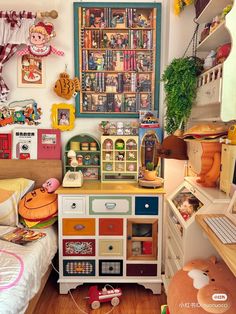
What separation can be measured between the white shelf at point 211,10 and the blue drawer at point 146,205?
1333mm

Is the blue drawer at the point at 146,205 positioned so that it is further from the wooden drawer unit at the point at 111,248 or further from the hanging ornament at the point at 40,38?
the hanging ornament at the point at 40,38

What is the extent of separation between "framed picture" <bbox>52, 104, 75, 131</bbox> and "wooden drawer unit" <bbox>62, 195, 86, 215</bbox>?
0.65 metres

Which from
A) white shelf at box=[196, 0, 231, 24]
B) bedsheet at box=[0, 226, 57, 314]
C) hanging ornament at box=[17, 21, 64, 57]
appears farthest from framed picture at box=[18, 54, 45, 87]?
white shelf at box=[196, 0, 231, 24]

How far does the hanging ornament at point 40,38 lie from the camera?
7.34 ft

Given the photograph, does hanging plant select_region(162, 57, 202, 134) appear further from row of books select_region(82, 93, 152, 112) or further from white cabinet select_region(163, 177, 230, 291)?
white cabinet select_region(163, 177, 230, 291)

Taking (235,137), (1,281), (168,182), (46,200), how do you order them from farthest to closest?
(168,182) < (46,200) < (235,137) < (1,281)

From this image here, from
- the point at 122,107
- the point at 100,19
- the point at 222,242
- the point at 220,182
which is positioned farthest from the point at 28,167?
the point at 222,242

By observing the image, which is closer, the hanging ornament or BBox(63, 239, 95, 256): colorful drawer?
BBox(63, 239, 95, 256): colorful drawer

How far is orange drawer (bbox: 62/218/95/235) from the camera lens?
2.12 meters

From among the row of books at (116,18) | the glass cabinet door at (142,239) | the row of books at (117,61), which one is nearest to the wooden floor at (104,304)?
the glass cabinet door at (142,239)

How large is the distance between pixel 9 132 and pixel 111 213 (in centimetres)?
115

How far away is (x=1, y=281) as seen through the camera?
1418 mm

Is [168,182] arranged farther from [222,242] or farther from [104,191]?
[222,242]

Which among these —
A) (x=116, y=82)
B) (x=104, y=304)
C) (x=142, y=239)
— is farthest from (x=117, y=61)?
(x=104, y=304)
